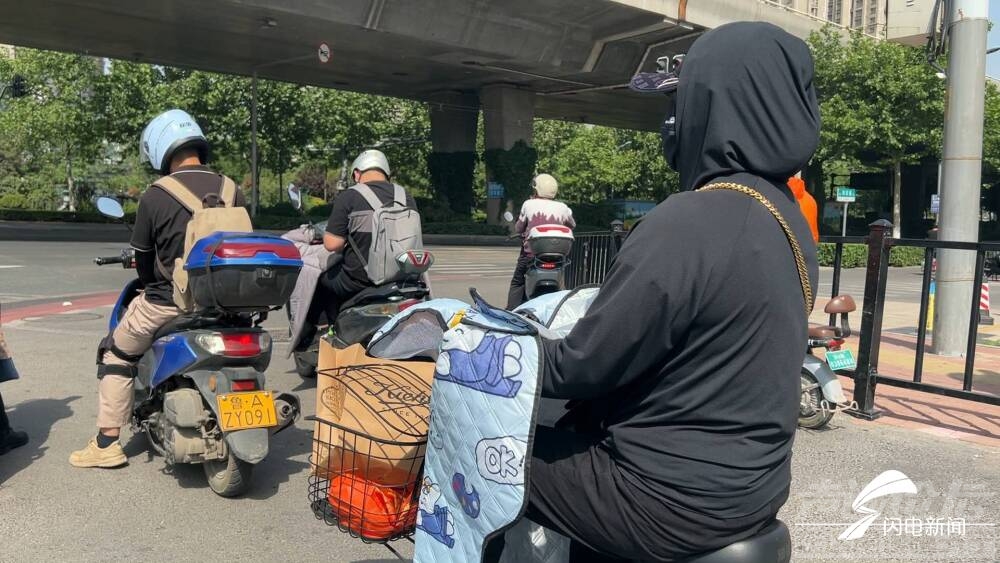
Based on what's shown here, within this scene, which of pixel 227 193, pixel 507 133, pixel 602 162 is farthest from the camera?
pixel 602 162

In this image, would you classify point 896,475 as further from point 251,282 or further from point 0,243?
point 0,243

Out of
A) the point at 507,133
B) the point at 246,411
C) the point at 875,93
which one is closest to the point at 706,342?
the point at 246,411

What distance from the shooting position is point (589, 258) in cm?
819

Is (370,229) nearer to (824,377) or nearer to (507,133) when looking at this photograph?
(824,377)

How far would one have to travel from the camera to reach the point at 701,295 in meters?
1.64

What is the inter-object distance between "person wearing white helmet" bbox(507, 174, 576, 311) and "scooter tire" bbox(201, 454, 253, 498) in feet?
12.8

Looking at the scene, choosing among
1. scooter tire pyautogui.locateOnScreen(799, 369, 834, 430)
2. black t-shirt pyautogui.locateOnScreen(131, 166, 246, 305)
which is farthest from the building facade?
black t-shirt pyautogui.locateOnScreen(131, 166, 246, 305)

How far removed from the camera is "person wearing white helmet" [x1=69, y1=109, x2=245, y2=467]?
4.20 m

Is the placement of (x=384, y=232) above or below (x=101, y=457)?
above

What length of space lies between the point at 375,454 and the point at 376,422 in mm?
90

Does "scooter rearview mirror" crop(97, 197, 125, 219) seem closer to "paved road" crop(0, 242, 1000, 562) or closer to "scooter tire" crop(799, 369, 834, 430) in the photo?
"paved road" crop(0, 242, 1000, 562)

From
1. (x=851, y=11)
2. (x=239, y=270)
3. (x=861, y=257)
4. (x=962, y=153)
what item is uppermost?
(x=851, y=11)

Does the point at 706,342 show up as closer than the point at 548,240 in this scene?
Yes

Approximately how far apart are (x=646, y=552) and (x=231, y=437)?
8.78 ft
